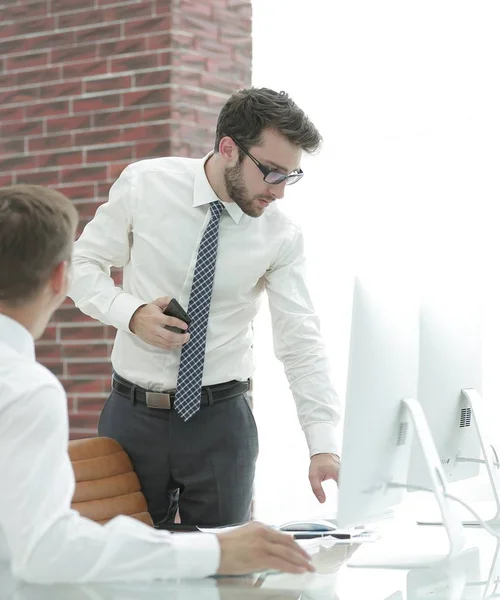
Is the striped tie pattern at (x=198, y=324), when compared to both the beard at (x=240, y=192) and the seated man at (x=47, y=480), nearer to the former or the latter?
the beard at (x=240, y=192)

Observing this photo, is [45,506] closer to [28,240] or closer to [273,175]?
[28,240]

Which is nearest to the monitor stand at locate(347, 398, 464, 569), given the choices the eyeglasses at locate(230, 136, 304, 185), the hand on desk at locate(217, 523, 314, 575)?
the hand on desk at locate(217, 523, 314, 575)

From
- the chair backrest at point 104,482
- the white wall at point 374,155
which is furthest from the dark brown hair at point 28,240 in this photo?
the white wall at point 374,155

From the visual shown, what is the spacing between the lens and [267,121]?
103 inches

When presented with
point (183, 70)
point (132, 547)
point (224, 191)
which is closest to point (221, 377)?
point (224, 191)

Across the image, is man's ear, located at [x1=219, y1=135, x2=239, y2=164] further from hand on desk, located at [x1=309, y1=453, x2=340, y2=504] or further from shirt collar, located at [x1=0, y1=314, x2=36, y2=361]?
shirt collar, located at [x1=0, y1=314, x2=36, y2=361]

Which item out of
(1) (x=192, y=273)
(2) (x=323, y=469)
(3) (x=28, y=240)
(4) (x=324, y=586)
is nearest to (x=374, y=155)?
(1) (x=192, y=273)

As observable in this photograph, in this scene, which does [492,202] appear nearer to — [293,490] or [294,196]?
[294,196]

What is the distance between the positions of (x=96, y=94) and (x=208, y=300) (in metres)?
1.56

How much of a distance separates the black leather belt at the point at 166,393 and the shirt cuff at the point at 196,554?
110cm

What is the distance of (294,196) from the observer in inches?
171

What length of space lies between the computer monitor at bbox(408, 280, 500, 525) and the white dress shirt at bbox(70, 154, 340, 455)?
0.49 meters

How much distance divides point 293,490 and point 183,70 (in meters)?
1.88

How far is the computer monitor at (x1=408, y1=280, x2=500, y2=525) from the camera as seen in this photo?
6.69ft
